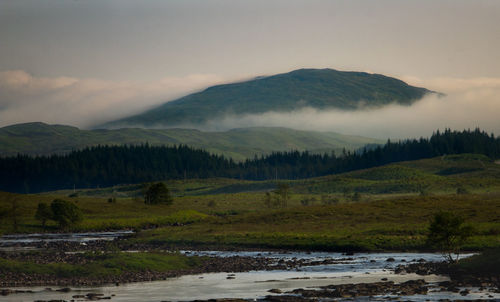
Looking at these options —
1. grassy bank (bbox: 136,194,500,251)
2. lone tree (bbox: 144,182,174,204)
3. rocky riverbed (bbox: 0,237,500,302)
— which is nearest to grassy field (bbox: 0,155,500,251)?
grassy bank (bbox: 136,194,500,251)

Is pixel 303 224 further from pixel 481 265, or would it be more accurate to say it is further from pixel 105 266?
pixel 481 265

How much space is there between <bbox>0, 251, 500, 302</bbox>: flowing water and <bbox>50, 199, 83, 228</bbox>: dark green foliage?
245ft

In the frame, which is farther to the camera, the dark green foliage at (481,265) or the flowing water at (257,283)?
the dark green foliage at (481,265)

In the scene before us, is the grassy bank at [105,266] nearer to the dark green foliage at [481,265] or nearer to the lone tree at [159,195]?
the dark green foliage at [481,265]

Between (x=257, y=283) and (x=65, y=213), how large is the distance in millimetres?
84943

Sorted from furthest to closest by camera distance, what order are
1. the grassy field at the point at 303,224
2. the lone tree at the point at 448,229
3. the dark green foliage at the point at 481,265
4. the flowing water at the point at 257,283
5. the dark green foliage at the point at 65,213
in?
the dark green foliage at the point at 65,213 → the grassy field at the point at 303,224 → the lone tree at the point at 448,229 → the dark green foliage at the point at 481,265 → the flowing water at the point at 257,283

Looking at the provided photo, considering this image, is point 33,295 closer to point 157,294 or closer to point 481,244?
point 157,294

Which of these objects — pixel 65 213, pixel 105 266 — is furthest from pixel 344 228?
pixel 65 213

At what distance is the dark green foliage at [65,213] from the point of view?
137125 millimetres

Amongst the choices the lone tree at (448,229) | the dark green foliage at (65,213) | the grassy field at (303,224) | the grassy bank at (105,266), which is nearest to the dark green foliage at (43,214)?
the dark green foliage at (65,213)

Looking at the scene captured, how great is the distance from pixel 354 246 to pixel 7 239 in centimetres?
6498

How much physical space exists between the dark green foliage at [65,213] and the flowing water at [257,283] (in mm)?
74777

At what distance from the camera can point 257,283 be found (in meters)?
63.5

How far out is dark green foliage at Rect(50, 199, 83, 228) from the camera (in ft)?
450
